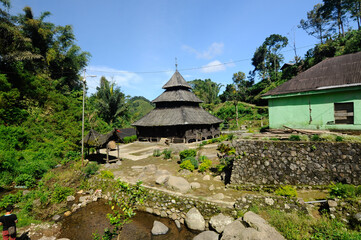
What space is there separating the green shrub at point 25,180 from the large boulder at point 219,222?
12.7 meters

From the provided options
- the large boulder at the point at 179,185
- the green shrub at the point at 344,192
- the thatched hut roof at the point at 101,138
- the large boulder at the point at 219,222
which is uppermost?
the thatched hut roof at the point at 101,138

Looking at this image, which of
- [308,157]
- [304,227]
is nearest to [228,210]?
[304,227]

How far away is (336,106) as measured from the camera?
1198 cm

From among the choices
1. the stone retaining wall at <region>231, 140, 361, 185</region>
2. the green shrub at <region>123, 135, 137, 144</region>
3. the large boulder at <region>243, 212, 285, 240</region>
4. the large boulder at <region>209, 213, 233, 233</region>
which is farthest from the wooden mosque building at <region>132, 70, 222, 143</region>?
the large boulder at <region>243, 212, 285, 240</region>

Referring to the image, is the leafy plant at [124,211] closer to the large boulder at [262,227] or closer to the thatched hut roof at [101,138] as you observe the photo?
the large boulder at [262,227]

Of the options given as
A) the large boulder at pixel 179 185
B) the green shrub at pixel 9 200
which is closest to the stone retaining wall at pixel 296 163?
the large boulder at pixel 179 185

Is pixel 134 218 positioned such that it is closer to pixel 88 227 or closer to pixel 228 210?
pixel 88 227

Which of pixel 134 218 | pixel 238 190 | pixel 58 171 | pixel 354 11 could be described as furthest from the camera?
pixel 354 11

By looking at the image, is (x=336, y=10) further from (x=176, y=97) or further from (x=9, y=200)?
(x=9, y=200)

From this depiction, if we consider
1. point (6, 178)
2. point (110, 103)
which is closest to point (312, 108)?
point (6, 178)

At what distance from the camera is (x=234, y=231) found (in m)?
6.44

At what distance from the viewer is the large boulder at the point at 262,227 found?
5.69m

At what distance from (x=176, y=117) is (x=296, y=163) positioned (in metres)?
16.8

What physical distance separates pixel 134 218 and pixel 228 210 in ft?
16.2
